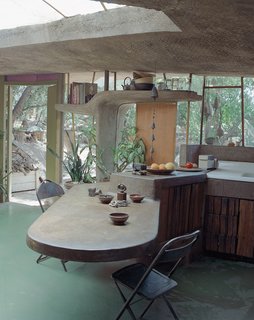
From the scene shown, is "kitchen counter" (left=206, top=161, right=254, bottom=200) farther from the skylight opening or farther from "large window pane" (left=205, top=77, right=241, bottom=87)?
the skylight opening

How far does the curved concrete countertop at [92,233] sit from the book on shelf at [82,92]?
9.50 feet

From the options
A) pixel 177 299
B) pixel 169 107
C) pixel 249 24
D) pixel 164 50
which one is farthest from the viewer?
pixel 169 107

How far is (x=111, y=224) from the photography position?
8.04ft

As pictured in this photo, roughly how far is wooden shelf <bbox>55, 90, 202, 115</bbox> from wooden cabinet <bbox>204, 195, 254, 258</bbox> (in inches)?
54.5

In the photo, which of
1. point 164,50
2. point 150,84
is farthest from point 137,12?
point 150,84

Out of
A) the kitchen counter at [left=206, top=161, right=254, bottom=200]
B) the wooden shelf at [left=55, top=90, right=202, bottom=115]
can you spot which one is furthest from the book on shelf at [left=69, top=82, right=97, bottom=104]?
the kitchen counter at [left=206, top=161, right=254, bottom=200]

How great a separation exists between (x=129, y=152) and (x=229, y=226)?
1.92 m

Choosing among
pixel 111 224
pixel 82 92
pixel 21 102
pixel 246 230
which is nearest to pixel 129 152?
pixel 82 92

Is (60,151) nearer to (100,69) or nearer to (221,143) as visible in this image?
(100,69)

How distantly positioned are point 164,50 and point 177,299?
2287 millimetres

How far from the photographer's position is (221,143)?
16.4 feet

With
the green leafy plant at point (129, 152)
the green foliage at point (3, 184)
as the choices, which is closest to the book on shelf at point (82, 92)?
the green leafy plant at point (129, 152)

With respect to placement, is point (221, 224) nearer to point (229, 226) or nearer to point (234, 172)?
point (229, 226)

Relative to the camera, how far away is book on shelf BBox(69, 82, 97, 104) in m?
5.64
